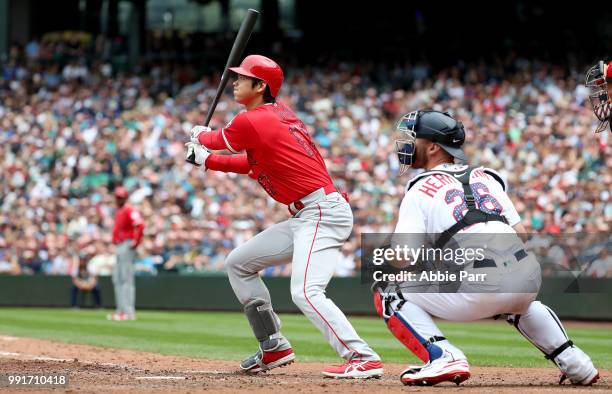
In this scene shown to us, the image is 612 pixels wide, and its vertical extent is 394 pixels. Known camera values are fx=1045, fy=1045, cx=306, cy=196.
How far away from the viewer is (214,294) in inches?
704

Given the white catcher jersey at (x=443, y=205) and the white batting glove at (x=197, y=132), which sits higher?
the white batting glove at (x=197, y=132)

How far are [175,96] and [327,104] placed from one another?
429cm

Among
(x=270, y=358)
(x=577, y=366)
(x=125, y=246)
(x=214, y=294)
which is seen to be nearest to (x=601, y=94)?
(x=577, y=366)

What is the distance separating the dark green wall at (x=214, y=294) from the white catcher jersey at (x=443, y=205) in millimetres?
9284

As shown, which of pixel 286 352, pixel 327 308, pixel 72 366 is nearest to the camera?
pixel 327 308

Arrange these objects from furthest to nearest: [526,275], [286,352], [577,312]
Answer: [577,312], [286,352], [526,275]

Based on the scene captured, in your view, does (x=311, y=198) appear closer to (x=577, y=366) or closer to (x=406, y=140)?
(x=406, y=140)

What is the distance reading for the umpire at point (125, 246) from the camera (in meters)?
15.3

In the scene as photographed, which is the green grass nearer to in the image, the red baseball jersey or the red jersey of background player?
the red baseball jersey

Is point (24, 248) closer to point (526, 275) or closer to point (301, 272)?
point (301, 272)

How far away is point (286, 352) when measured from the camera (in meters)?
7.07

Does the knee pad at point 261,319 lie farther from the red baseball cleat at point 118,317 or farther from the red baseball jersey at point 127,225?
the red baseball cleat at point 118,317

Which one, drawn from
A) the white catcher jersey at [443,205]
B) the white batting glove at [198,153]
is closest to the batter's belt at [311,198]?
the white batting glove at [198,153]

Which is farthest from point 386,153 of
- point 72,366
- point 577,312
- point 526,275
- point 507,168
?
point 526,275
